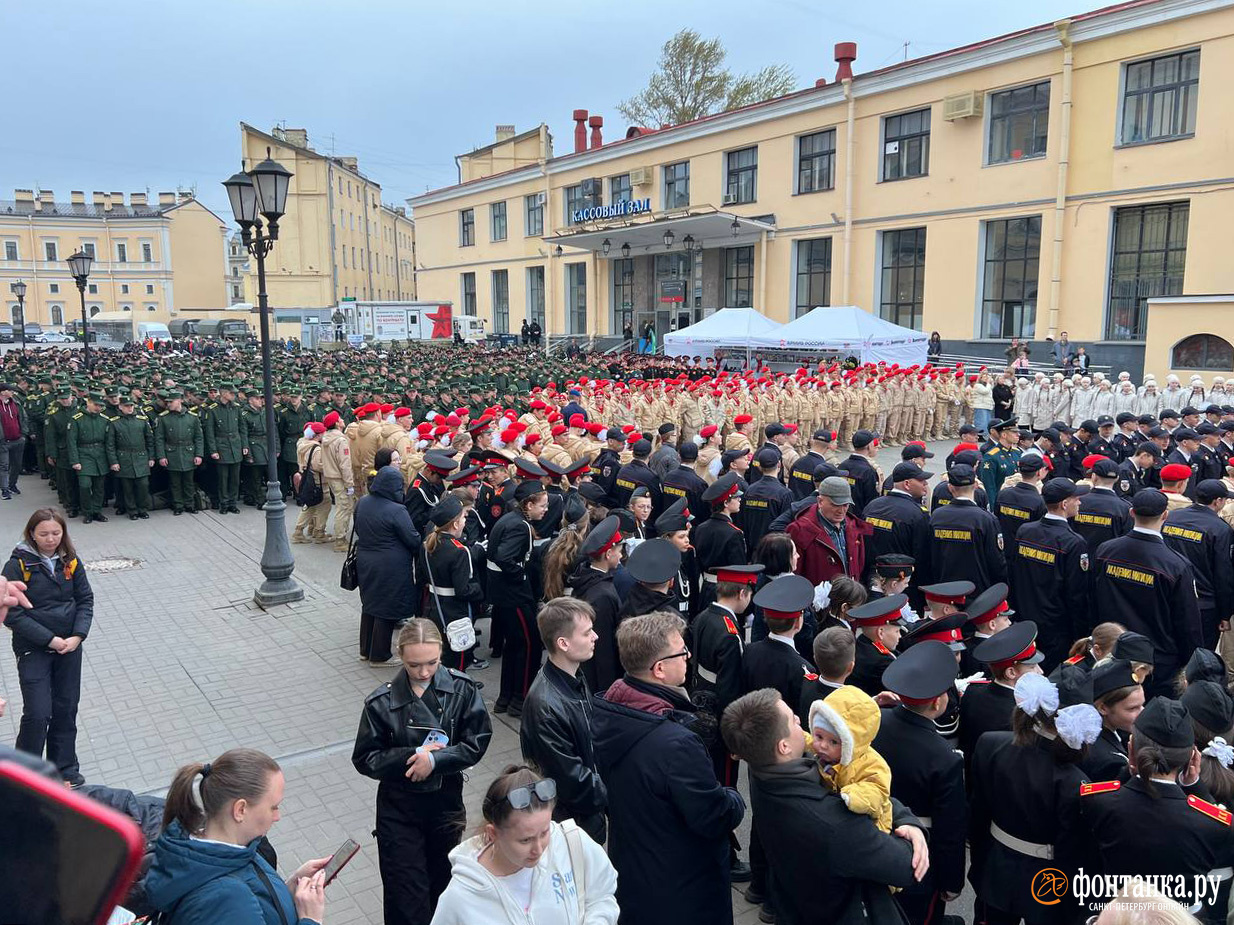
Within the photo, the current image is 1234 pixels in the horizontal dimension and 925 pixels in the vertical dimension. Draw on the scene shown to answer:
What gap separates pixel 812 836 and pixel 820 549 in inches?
162

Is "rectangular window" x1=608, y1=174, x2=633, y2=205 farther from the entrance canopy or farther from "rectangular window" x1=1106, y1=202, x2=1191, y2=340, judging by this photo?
"rectangular window" x1=1106, y1=202, x2=1191, y2=340

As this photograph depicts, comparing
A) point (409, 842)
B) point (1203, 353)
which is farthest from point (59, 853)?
point (1203, 353)

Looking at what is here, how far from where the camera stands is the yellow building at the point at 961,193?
22859 mm

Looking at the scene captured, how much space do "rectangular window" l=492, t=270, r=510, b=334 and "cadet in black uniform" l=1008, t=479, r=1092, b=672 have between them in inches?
1750

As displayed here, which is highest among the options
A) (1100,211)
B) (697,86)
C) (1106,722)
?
(697,86)

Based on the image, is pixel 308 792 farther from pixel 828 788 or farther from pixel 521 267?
pixel 521 267

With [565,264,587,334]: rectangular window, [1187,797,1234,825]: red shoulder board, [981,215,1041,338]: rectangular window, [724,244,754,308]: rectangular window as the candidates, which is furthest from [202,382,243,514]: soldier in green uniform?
[565,264,587,334]: rectangular window

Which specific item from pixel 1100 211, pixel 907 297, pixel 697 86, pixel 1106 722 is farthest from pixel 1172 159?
pixel 697 86

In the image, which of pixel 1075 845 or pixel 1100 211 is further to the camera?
pixel 1100 211

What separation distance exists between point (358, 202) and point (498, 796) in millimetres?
70934

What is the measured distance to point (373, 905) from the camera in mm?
4691

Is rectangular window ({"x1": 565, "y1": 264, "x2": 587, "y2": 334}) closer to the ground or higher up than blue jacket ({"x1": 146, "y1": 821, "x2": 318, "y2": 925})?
higher up

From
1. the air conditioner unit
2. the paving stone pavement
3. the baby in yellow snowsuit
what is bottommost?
the paving stone pavement

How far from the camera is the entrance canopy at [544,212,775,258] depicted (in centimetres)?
3325
